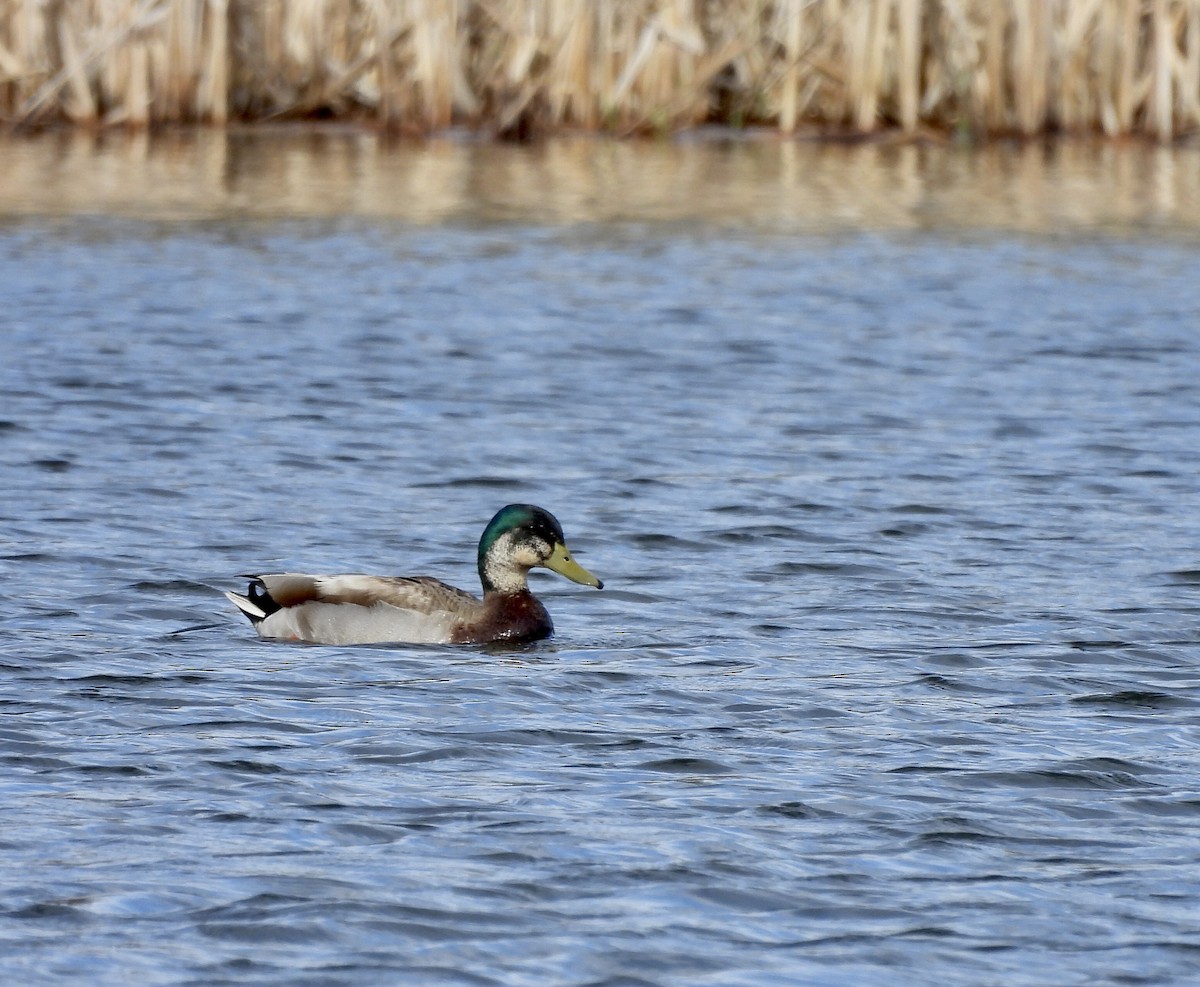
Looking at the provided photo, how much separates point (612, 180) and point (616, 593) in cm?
1332

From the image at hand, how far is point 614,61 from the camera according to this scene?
23.0 meters

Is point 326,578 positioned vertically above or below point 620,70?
below

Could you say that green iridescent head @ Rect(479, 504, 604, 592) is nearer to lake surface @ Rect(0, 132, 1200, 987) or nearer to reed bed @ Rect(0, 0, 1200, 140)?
lake surface @ Rect(0, 132, 1200, 987)

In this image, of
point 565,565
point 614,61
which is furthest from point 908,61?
point 565,565

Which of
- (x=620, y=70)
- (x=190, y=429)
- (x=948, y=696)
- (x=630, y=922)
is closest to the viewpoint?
(x=630, y=922)

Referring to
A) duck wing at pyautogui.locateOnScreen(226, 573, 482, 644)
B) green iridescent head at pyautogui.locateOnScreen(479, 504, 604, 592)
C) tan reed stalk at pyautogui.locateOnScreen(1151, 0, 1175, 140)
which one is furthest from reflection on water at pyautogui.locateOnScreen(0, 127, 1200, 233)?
duck wing at pyautogui.locateOnScreen(226, 573, 482, 644)

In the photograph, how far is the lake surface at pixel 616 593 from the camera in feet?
17.2

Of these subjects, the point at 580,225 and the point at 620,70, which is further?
the point at 620,70

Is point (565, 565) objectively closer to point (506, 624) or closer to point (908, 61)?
point (506, 624)

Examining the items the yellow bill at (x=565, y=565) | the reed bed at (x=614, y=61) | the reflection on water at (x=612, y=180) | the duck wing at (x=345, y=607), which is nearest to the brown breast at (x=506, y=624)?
the duck wing at (x=345, y=607)

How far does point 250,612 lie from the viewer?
26.4 feet

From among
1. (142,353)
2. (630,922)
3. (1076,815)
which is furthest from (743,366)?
(630,922)

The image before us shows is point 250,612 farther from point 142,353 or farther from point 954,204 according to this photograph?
point 954,204

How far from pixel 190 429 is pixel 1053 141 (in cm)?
1392
